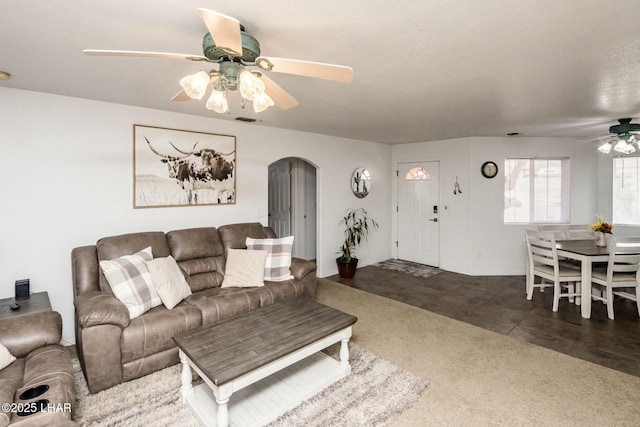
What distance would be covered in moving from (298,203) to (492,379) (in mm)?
4178

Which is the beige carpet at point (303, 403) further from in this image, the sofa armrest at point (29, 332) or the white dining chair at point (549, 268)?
the white dining chair at point (549, 268)

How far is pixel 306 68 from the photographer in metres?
1.59

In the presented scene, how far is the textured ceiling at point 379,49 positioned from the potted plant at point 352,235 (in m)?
2.51

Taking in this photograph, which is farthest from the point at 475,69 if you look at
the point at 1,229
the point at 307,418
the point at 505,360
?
the point at 1,229

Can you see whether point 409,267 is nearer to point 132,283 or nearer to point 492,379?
point 492,379

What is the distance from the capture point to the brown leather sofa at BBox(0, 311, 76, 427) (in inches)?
56.2

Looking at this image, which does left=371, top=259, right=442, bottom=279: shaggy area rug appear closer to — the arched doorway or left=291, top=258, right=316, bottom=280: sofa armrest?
the arched doorway

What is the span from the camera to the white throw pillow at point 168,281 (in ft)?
8.96

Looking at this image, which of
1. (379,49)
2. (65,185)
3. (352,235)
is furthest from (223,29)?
(352,235)

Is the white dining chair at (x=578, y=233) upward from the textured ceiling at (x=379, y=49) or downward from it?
downward

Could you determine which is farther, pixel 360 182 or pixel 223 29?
pixel 360 182

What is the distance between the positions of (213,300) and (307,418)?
1.33 m

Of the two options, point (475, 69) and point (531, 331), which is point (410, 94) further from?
point (531, 331)

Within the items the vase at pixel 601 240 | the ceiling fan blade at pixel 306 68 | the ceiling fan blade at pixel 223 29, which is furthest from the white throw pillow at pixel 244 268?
the vase at pixel 601 240
